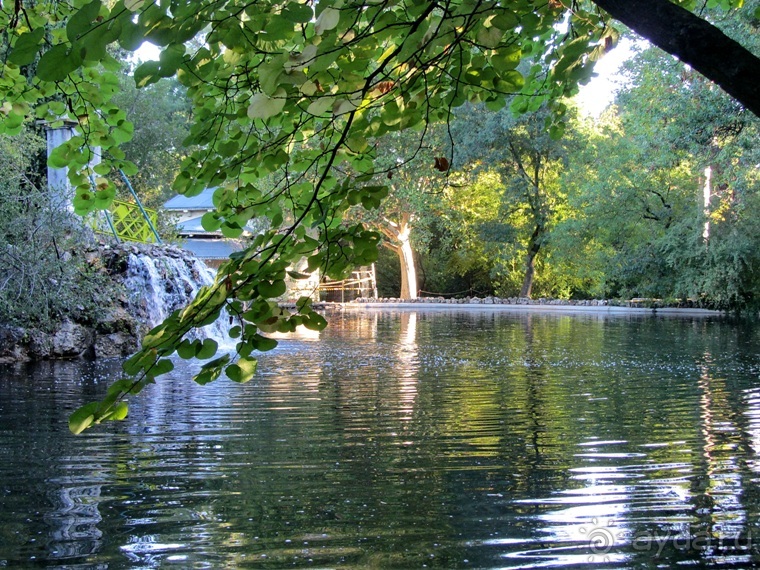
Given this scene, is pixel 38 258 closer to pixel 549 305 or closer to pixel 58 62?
pixel 58 62

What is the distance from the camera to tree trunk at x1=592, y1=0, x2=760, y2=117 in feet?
6.93

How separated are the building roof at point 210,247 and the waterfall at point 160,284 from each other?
1577 centimetres

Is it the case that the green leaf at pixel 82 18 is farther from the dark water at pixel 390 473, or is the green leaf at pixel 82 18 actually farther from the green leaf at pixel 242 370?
the dark water at pixel 390 473

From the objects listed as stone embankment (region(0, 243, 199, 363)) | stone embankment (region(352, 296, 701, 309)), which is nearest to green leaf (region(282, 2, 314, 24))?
stone embankment (region(0, 243, 199, 363))

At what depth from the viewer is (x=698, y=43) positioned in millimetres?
2166

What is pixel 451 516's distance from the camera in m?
4.20

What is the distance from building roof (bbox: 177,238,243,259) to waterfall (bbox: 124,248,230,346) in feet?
51.7

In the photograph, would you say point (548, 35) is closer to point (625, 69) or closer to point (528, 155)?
point (625, 69)

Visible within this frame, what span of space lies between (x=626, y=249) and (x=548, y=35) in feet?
80.9

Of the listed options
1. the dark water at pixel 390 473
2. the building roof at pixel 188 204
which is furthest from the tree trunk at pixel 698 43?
the building roof at pixel 188 204

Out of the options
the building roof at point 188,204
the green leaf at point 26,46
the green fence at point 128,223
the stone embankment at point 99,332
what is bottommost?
the stone embankment at point 99,332

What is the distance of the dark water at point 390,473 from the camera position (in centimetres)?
371

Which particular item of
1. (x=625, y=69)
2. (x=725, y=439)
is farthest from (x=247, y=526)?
(x=625, y=69)

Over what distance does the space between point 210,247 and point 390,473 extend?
30.5m
